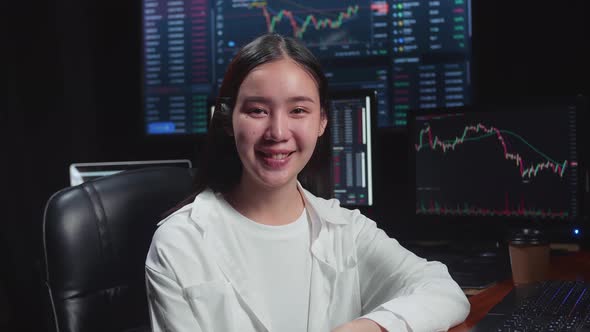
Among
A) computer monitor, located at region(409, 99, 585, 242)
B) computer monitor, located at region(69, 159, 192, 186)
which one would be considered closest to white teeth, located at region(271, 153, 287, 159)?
computer monitor, located at region(409, 99, 585, 242)

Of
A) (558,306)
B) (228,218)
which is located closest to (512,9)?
(558,306)

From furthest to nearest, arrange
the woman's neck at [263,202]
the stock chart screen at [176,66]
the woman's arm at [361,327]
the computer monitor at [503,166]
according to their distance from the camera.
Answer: the stock chart screen at [176,66], the computer monitor at [503,166], the woman's neck at [263,202], the woman's arm at [361,327]

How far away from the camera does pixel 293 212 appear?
125 centimetres

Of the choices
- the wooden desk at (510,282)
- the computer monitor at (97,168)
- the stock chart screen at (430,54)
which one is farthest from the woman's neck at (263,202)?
the stock chart screen at (430,54)

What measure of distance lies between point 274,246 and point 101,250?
33 centimetres

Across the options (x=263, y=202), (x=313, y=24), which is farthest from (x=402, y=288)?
(x=313, y=24)

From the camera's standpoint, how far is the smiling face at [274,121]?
1105mm

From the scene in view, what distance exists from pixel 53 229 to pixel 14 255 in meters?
1.65

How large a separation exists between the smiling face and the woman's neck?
0.18ft

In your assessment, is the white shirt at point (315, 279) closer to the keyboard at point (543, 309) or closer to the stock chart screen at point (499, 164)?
the keyboard at point (543, 309)

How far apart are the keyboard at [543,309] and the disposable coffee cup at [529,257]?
92 millimetres

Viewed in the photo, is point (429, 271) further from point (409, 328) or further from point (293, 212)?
point (293, 212)

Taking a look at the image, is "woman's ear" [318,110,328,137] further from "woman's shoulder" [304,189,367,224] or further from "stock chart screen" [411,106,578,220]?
"stock chart screen" [411,106,578,220]

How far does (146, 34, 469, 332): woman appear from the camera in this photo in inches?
39.9
